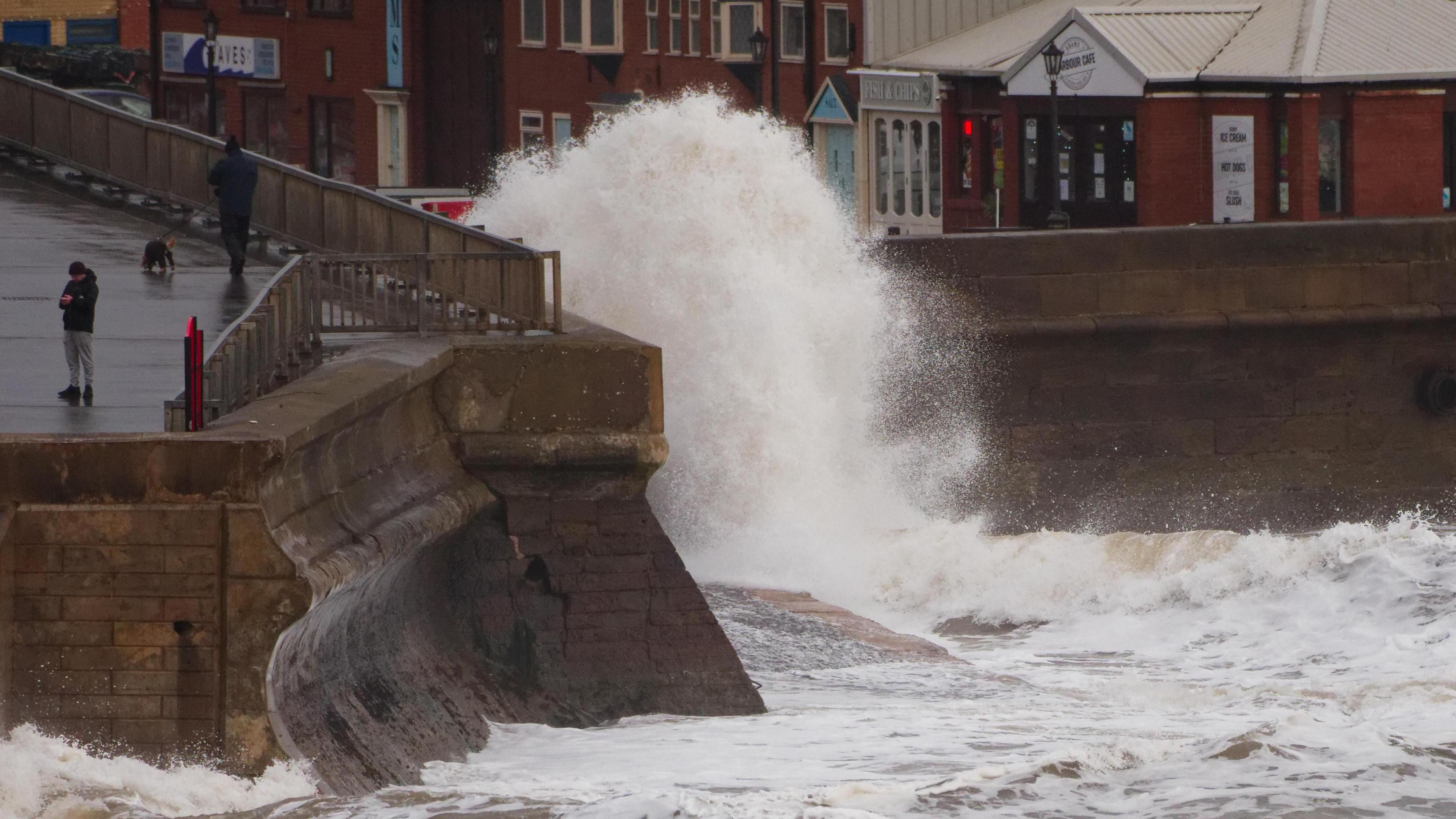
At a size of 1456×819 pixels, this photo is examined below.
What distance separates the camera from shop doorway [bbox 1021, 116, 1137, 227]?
28.6m

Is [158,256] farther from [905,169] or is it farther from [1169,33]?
[1169,33]

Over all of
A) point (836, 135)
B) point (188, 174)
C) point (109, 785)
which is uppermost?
point (836, 135)

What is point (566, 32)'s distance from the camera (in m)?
48.9

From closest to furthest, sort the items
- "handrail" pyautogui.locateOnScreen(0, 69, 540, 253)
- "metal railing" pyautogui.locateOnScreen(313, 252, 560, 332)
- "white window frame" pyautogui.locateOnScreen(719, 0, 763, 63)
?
1. "metal railing" pyautogui.locateOnScreen(313, 252, 560, 332)
2. "handrail" pyautogui.locateOnScreen(0, 69, 540, 253)
3. "white window frame" pyautogui.locateOnScreen(719, 0, 763, 63)

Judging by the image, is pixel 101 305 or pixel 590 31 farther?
pixel 590 31

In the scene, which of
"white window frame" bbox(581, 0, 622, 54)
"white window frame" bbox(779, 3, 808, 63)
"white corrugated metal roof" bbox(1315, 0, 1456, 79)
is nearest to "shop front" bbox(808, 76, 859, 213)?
"white corrugated metal roof" bbox(1315, 0, 1456, 79)

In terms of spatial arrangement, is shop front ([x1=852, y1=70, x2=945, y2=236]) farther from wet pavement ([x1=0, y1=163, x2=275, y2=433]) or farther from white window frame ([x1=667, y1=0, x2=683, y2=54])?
white window frame ([x1=667, y1=0, x2=683, y2=54])

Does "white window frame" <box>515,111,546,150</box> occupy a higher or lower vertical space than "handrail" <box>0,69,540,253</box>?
higher

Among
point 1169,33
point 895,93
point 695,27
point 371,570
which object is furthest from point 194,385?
point 695,27

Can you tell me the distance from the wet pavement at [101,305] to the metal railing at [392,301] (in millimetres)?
740

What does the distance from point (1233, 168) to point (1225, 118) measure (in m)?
0.59

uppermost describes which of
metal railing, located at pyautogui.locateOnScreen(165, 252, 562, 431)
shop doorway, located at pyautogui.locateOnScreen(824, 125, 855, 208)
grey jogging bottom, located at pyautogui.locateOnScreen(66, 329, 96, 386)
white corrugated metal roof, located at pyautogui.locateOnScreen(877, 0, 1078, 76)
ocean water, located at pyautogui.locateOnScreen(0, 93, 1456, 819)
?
white corrugated metal roof, located at pyautogui.locateOnScreen(877, 0, 1078, 76)

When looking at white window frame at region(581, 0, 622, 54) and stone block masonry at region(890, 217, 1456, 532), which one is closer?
stone block masonry at region(890, 217, 1456, 532)

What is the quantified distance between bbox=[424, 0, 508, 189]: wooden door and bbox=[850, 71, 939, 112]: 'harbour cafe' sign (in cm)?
2019
